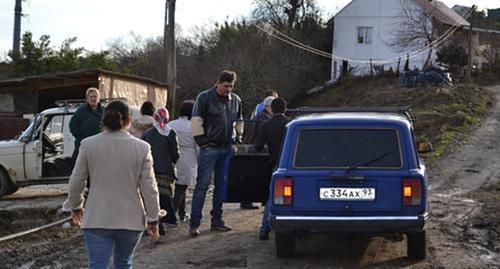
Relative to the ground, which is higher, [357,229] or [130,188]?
[130,188]

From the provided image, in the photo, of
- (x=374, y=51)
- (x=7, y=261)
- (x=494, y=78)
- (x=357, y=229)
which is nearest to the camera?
(x=357, y=229)

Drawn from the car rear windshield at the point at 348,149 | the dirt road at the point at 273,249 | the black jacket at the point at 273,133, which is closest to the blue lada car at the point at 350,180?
the car rear windshield at the point at 348,149

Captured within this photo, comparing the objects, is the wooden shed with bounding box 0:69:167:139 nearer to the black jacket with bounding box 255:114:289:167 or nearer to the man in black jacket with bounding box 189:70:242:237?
the man in black jacket with bounding box 189:70:242:237

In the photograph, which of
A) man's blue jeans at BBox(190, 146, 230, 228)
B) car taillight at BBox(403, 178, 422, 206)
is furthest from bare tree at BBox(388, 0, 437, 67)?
car taillight at BBox(403, 178, 422, 206)

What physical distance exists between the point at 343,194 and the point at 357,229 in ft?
1.24

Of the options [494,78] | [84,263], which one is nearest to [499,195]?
[84,263]

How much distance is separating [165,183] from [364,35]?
5029 cm

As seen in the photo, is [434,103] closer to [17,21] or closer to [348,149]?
[348,149]

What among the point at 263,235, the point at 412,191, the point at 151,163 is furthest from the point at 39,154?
the point at 151,163

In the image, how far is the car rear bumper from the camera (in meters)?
7.53

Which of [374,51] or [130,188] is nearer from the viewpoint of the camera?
[130,188]

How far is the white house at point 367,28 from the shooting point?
56.7m

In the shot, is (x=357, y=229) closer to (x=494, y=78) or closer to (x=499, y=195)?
(x=499, y=195)

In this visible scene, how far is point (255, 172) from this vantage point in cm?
955
